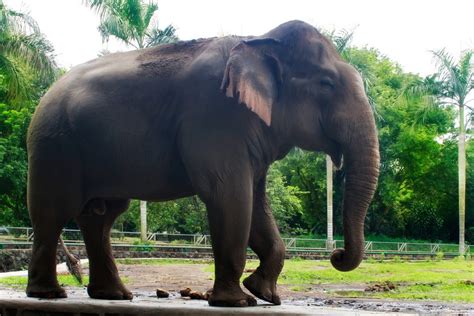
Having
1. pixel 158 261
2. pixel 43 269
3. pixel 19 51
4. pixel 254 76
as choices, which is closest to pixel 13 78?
pixel 19 51

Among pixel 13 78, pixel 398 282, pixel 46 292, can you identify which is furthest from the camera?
pixel 13 78

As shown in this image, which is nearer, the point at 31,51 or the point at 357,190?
the point at 357,190

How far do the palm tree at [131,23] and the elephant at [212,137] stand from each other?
71.0 ft

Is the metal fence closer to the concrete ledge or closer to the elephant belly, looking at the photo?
the concrete ledge

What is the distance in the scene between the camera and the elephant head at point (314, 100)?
6738 millimetres

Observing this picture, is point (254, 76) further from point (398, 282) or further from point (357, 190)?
point (398, 282)

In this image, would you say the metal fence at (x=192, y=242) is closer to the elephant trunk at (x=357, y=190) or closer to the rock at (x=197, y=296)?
the rock at (x=197, y=296)

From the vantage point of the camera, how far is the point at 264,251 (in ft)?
24.5

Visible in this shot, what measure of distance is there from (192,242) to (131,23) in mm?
11717

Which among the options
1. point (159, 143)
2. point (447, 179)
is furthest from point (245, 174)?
point (447, 179)

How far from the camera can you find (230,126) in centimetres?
695

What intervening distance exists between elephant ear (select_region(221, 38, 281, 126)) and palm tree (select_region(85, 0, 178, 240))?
22.3 m

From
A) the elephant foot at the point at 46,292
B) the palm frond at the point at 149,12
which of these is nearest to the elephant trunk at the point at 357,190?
the elephant foot at the point at 46,292

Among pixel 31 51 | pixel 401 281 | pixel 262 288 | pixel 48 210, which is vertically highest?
pixel 31 51
